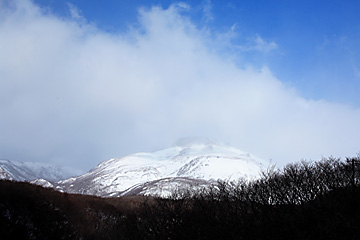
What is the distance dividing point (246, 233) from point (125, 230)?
11361 millimetres

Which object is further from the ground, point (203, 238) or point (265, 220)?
point (265, 220)

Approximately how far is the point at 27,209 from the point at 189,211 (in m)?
14.5

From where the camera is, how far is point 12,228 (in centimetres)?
1958

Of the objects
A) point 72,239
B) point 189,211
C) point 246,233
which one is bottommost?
point 72,239

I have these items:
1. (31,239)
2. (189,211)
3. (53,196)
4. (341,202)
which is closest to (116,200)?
(53,196)

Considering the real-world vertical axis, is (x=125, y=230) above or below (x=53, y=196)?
below

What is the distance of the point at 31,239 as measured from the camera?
66.2 ft

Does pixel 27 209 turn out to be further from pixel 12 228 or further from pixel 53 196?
pixel 53 196

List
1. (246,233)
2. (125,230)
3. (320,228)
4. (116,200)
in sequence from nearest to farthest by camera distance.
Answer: (320,228), (246,233), (125,230), (116,200)

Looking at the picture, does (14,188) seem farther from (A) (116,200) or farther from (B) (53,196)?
(A) (116,200)

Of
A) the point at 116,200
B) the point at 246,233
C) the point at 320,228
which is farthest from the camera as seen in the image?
the point at 116,200

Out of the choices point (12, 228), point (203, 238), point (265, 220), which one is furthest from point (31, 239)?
point (265, 220)

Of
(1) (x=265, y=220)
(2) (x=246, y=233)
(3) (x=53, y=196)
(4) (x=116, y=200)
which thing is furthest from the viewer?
(4) (x=116, y=200)

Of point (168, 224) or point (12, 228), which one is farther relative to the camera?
point (168, 224)
